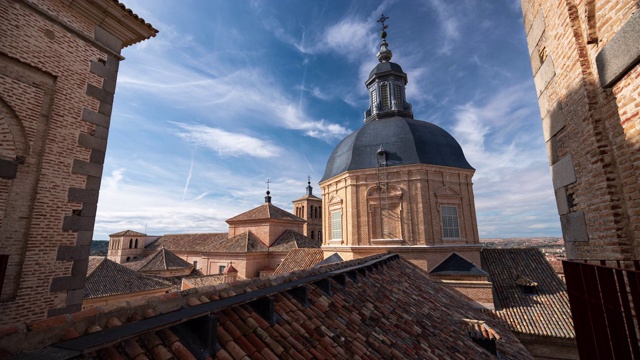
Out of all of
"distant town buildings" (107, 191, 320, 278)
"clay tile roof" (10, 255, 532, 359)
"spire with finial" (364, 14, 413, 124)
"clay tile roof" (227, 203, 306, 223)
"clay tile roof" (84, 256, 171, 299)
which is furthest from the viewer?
"clay tile roof" (227, 203, 306, 223)

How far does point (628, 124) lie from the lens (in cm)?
308

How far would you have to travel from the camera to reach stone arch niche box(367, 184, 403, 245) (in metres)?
16.9

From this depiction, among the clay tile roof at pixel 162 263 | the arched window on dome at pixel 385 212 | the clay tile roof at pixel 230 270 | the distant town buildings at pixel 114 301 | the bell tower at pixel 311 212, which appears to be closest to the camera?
the distant town buildings at pixel 114 301

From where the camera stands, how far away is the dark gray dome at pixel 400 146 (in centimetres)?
1775

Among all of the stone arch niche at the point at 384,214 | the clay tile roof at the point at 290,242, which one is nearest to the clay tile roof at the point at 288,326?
the stone arch niche at the point at 384,214

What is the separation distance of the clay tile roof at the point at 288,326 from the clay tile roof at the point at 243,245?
23.8 meters

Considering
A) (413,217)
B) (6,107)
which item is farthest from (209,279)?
(6,107)

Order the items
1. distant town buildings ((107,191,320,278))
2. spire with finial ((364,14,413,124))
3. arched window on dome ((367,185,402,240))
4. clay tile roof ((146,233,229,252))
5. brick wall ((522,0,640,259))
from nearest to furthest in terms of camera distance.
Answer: brick wall ((522,0,640,259)) < arched window on dome ((367,185,402,240)) < spire with finial ((364,14,413,124)) < distant town buildings ((107,191,320,278)) < clay tile roof ((146,233,229,252))

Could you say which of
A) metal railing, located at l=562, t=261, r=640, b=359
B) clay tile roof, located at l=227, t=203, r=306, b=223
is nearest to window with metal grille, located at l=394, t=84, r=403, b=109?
clay tile roof, located at l=227, t=203, r=306, b=223

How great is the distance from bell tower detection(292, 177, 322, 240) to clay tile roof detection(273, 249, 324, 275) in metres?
22.7

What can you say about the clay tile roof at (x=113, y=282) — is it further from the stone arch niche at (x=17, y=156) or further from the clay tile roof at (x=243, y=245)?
the stone arch niche at (x=17, y=156)

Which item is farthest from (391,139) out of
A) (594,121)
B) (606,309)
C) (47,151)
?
(47,151)

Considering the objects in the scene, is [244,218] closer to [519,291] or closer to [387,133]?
[387,133]

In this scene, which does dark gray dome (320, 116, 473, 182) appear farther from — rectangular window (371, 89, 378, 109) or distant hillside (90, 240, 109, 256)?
distant hillside (90, 240, 109, 256)
